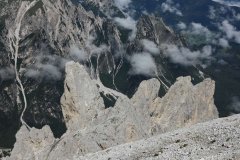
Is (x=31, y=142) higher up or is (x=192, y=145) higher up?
(x=192, y=145)

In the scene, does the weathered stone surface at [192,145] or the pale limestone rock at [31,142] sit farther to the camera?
the pale limestone rock at [31,142]

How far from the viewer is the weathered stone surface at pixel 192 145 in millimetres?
72000

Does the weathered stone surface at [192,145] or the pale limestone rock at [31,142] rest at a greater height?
the weathered stone surface at [192,145]

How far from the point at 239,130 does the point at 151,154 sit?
1162 cm

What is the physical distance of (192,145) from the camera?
251 ft

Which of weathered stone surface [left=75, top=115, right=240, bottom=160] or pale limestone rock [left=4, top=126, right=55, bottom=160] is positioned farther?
pale limestone rock [left=4, top=126, right=55, bottom=160]

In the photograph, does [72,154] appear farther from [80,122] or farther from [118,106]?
[80,122]

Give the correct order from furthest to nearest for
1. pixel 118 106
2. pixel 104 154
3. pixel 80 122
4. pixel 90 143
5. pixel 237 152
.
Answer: pixel 80 122 → pixel 118 106 → pixel 90 143 → pixel 104 154 → pixel 237 152

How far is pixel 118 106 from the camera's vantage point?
171875 mm

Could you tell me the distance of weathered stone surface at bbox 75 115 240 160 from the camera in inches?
2835

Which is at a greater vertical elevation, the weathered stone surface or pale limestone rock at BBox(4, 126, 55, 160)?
the weathered stone surface

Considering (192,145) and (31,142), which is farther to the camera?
(31,142)

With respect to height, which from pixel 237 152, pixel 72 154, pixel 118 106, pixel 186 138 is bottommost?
pixel 118 106

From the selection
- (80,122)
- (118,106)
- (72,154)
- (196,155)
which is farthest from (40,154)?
(196,155)
